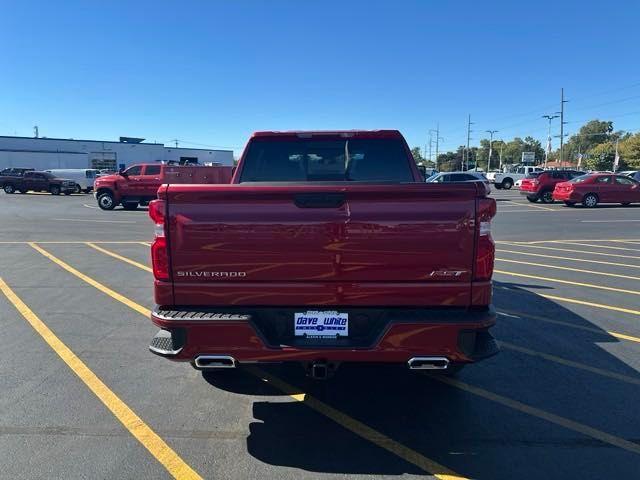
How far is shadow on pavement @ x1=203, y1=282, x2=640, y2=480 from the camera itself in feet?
Answer: 9.96

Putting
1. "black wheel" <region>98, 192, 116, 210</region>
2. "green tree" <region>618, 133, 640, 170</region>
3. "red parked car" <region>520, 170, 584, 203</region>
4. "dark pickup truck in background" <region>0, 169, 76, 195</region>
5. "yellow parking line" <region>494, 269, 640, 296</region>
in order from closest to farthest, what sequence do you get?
"yellow parking line" <region>494, 269, 640, 296</region> < "black wheel" <region>98, 192, 116, 210</region> < "red parked car" <region>520, 170, 584, 203</region> < "dark pickup truck in background" <region>0, 169, 76, 195</region> < "green tree" <region>618, 133, 640, 170</region>

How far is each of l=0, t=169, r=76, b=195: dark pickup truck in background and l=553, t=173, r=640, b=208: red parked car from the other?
33680 mm

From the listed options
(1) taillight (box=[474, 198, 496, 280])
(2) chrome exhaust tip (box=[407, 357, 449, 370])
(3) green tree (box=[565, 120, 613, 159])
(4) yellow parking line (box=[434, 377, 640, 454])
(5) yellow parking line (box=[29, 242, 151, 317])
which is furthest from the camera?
(3) green tree (box=[565, 120, 613, 159])

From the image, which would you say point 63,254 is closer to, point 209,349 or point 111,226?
point 111,226

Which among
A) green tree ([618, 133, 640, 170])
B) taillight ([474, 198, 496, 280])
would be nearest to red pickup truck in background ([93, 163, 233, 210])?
taillight ([474, 198, 496, 280])

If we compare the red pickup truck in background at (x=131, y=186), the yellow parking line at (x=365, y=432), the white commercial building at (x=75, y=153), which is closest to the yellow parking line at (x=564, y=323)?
the yellow parking line at (x=365, y=432)

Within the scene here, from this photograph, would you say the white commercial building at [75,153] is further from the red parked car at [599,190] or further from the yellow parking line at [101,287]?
the yellow parking line at [101,287]

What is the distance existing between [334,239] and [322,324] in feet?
1.88

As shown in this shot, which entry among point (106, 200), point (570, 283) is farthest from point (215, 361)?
point (106, 200)

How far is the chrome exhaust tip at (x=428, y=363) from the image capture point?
305 centimetres

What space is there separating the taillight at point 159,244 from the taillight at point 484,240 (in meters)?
1.94

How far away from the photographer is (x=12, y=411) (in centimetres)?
367

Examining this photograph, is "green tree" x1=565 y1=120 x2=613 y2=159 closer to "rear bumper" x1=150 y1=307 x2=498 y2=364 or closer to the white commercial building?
the white commercial building

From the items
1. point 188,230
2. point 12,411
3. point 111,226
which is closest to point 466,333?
point 188,230
